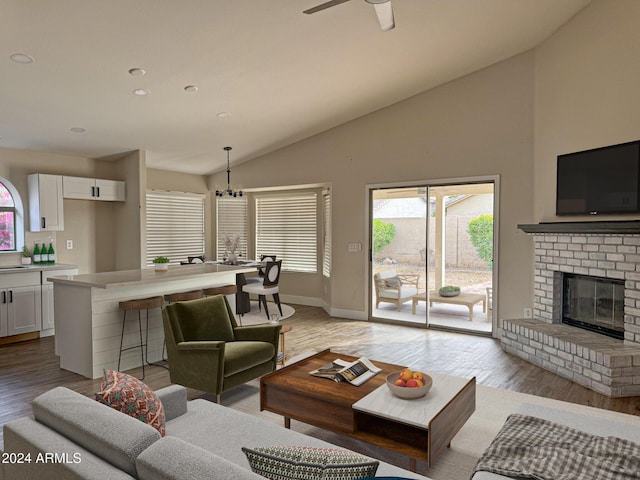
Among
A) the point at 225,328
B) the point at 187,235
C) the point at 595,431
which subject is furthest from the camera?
the point at 187,235

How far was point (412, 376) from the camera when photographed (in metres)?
2.73

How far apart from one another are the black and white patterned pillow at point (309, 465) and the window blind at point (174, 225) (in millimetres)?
7386

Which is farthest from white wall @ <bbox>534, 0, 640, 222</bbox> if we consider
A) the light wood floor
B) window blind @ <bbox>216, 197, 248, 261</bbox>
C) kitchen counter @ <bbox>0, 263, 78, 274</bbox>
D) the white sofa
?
kitchen counter @ <bbox>0, 263, 78, 274</bbox>

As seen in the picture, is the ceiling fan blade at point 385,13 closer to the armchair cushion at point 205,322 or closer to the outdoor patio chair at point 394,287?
the armchair cushion at point 205,322

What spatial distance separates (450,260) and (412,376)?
370 cm

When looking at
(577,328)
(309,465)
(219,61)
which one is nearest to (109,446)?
(309,465)

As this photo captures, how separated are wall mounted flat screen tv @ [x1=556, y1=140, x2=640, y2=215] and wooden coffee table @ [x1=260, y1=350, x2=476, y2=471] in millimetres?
2861

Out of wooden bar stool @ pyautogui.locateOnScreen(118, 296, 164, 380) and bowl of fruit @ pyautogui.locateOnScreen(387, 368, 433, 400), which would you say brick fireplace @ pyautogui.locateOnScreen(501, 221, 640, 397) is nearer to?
bowl of fruit @ pyautogui.locateOnScreen(387, 368, 433, 400)

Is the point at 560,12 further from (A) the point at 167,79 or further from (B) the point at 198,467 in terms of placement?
(B) the point at 198,467

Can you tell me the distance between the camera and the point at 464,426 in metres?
3.23

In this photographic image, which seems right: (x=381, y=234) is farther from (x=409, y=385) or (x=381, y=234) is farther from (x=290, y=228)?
(x=409, y=385)

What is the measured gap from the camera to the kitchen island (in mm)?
4191

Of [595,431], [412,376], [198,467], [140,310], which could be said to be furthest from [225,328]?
[595,431]

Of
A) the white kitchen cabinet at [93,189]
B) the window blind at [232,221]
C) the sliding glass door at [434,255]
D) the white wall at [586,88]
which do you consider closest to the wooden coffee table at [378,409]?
the white wall at [586,88]
